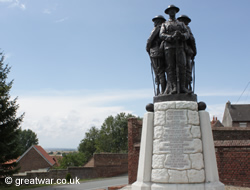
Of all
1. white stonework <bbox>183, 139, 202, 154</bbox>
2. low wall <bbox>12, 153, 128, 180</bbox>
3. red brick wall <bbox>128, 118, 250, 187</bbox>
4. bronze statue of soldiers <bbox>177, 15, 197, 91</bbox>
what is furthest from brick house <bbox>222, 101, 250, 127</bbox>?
white stonework <bbox>183, 139, 202, 154</bbox>

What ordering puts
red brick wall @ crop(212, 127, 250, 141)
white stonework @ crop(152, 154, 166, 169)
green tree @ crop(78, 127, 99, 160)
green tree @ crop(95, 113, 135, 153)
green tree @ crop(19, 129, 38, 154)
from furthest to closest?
1. green tree @ crop(19, 129, 38, 154)
2. green tree @ crop(78, 127, 99, 160)
3. green tree @ crop(95, 113, 135, 153)
4. red brick wall @ crop(212, 127, 250, 141)
5. white stonework @ crop(152, 154, 166, 169)

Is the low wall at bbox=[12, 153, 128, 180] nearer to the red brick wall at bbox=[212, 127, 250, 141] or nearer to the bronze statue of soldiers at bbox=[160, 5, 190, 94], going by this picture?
the red brick wall at bbox=[212, 127, 250, 141]

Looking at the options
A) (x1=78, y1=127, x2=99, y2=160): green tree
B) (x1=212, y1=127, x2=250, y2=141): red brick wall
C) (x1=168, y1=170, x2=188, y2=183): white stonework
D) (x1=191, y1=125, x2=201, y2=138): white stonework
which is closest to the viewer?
(x1=168, y1=170, x2=188, y2=183): white stonework

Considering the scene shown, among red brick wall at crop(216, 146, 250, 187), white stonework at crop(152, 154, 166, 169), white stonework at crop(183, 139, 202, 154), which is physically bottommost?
red brick wall at crop(216, 146, 250, 187)

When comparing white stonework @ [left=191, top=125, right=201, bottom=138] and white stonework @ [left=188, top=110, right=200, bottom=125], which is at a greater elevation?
white stonework @ [left=188, top=110, right=200, bottom=125]

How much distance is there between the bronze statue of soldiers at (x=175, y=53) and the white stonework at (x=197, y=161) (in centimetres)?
163

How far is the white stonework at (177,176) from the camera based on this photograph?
6164mm

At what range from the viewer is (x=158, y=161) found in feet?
21.1

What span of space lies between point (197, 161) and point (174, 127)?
0.91m

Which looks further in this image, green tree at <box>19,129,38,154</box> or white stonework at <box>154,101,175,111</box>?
green tree at <box>19,129,38,154</box>

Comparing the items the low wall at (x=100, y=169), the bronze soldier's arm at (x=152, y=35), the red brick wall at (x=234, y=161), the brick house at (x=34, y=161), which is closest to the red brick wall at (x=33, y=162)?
the brick house at (x=34, y=161)

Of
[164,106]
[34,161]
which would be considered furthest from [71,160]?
[164,106]

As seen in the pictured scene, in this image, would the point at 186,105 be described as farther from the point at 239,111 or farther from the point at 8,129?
the point at 239,111

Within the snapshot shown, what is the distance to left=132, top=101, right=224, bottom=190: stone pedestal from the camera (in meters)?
6.21
